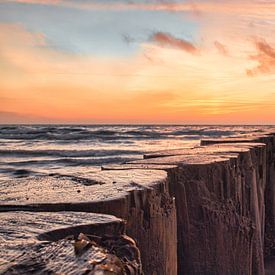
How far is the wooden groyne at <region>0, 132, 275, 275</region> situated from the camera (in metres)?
1.91

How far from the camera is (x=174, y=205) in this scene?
7.69ft

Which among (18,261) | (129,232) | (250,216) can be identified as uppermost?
(18,261)

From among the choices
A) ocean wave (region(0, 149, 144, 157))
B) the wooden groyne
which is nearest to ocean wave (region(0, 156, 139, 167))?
ocean wave (region(0, 149, 144, 157))

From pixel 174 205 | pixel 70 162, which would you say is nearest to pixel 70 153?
pixel 70 162

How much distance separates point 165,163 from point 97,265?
198 cm

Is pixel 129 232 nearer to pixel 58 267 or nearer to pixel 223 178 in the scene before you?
pixel 58 267

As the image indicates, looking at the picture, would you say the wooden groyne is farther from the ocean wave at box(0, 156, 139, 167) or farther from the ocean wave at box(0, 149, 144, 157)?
the ocean wave at box(0, 149, 144, 157)

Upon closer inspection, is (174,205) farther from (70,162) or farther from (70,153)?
(70,153)

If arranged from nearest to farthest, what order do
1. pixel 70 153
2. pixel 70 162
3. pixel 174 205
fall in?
pixel 174 205
pixel 70 162
pixel 70 153

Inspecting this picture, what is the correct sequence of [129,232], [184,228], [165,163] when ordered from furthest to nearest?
[165,163], [184,228], [129,232]

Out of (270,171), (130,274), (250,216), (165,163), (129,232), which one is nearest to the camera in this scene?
(130,274)

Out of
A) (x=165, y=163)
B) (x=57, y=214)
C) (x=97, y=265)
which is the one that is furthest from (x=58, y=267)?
(x=165, y=163)

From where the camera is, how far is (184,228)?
9.12ft

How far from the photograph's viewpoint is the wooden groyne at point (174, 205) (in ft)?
6.26
